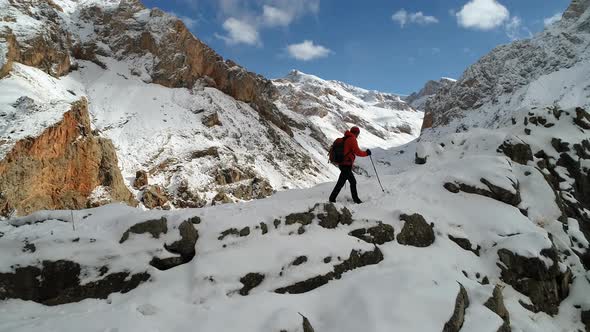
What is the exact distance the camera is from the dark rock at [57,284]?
5.96m

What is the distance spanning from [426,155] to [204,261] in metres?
11.2

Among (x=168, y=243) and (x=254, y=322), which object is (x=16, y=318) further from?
(x=254, y=322)

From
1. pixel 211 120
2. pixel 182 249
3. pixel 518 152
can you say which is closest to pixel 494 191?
pixel 518 152

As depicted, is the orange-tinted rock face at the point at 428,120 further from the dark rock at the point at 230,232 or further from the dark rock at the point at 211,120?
the dark rock at the point at 230,232

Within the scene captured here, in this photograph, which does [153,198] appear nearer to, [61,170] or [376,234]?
[61,170]

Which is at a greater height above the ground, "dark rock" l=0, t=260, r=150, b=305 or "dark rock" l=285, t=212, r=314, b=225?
"dark rock" l=285, t=212, r=314, b=225

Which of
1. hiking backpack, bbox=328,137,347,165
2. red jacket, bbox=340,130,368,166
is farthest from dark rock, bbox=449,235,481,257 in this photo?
hiking backpack, bbox=328,137,347,165

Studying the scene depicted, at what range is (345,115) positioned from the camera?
124688mm

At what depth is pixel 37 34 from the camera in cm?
3806

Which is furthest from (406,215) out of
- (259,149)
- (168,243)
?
(259,149)

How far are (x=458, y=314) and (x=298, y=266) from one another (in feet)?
9.13

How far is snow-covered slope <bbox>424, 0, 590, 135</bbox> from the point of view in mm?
62531

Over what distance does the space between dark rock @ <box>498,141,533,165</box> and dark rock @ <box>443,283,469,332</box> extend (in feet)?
27.7

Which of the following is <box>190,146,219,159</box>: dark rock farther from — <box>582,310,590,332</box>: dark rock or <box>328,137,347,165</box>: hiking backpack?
<box>582,310,590,332</box>: dark rock
